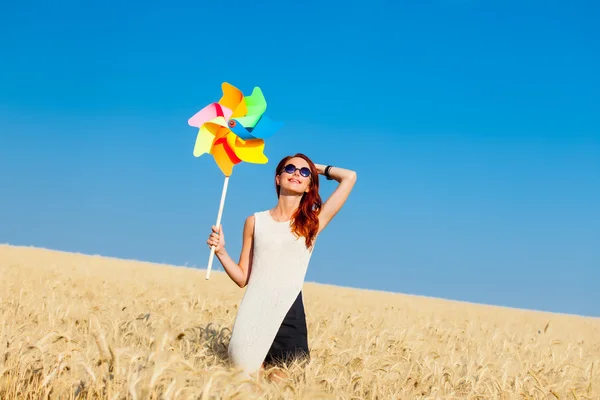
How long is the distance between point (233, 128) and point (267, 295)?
153cm

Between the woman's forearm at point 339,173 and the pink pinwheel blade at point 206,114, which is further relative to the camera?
the pink pinwheel blade at point 206,114

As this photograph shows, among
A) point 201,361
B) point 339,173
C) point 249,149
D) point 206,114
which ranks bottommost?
point 201,361

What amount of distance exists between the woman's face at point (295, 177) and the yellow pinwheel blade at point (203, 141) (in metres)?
0.85

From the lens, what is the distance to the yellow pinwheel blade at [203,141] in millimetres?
6027

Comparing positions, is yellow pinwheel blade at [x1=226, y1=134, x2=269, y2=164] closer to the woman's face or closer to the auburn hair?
the auburn hair

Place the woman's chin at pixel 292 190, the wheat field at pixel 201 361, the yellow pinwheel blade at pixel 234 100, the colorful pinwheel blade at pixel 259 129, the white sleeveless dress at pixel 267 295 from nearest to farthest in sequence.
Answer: the wheat field at pixel 201 361 < the white sleeveless dress at pixel 267 295 < the woman's chin at pixel 292 190 < the colorful pinwheel blade at pixel 259 129 < the yellow pinwheel blade at pixel 234 100

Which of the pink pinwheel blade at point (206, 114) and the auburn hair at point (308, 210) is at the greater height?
the pink pinwheel blade at point (206, 114)

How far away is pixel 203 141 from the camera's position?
6.03 m

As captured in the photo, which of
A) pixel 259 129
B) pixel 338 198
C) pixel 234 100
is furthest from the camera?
pixel 234 100

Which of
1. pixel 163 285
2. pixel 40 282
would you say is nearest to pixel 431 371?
pixel 40 282

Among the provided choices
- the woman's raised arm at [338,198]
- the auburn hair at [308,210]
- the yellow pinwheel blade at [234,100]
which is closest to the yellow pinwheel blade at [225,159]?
the yellow pinwheel blade at [234,100]

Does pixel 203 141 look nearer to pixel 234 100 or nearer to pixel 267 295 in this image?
pixel 234 100

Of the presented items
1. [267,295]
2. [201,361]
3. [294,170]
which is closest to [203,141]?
[294,170]

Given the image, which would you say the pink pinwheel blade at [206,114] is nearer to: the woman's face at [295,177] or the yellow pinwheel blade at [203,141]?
the yellow pinwheel blade at [203,141]
